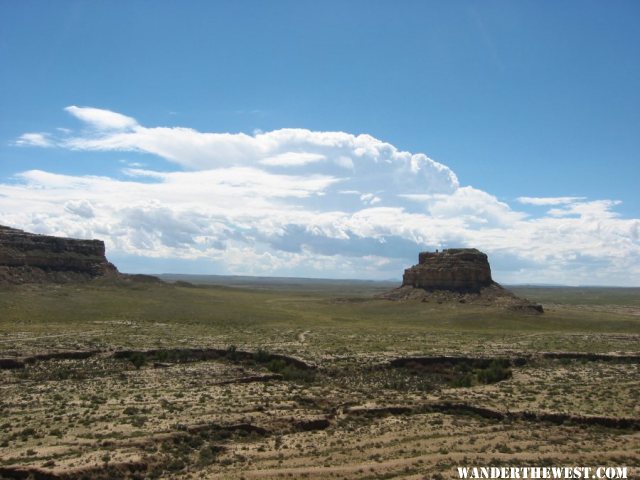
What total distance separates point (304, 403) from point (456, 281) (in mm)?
75581

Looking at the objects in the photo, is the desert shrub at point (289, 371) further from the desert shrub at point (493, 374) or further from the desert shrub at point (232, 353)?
the desert shrub at point (493, 374)

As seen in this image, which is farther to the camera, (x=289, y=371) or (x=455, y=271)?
(x=455, y=271)

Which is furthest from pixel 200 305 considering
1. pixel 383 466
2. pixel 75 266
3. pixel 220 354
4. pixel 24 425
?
pixel 383 466

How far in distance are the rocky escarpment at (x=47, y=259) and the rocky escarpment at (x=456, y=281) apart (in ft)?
192

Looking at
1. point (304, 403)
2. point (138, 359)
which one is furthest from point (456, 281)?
point (304, 403)

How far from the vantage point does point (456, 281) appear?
9431 cm

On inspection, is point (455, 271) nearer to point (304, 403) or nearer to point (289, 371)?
point (289, 371)

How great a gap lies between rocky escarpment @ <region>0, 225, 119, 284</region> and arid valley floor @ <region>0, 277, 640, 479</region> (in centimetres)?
4573

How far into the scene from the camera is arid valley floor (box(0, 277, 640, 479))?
16.8 metres

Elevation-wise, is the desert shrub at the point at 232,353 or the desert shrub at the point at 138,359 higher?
the desert shrub at the point at 232,353

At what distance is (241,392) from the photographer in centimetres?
2511

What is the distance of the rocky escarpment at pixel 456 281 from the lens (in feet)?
293

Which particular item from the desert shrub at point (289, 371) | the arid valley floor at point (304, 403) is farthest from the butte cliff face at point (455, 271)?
the desert shrub at point (289, 371)

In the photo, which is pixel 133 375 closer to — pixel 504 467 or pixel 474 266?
pixel 504 467
